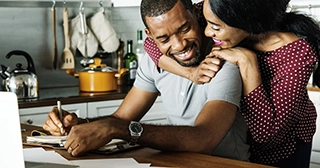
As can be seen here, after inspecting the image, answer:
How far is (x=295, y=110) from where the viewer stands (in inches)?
93.5

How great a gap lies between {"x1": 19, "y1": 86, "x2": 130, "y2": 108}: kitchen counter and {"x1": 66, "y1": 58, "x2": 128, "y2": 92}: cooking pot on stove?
60 millimetres

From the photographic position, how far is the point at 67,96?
3891mm

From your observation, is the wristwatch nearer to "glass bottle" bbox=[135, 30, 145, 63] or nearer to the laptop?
the laptop

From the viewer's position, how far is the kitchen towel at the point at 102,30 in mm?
4504

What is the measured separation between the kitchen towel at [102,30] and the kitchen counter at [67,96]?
42cm

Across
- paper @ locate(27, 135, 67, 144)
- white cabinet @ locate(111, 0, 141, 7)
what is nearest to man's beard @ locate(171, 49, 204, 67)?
paper @ locate(27, 135, 67, 144)

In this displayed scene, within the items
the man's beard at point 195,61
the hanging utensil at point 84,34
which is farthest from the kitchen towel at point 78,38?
the man's beard at point 195,61

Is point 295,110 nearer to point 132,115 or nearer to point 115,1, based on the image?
point 132,115

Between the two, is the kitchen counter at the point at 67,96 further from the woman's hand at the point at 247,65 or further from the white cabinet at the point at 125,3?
the woman's hand at the point at 247,65

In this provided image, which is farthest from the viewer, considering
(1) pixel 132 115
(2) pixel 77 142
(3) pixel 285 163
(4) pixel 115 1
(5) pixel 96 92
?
(4) pixel 115 1

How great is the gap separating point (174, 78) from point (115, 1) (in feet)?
6.69

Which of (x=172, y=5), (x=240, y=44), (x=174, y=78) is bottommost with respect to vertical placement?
(x=174, y=78)

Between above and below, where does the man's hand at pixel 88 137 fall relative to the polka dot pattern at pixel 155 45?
below

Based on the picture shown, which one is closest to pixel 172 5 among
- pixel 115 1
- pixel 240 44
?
pixel 240 44
